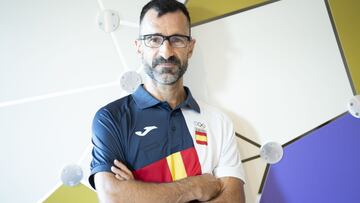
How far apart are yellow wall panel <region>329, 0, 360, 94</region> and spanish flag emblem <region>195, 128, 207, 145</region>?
1.11 metres

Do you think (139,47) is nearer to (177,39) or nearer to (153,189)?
(177,39)

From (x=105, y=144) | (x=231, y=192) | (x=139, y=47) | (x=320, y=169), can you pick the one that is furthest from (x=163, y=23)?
(x=320, y=169)

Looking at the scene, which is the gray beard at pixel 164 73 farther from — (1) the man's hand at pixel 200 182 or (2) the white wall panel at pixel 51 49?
(1) the man's hand at pixel 200 182

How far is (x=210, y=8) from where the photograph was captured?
1.67 m

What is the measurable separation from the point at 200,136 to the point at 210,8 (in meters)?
0.78

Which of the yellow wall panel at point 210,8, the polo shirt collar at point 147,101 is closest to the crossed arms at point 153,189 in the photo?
the polo shirt collar at point 147,101

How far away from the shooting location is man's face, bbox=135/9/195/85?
1.35 meters

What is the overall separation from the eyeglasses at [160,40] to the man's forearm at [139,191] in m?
0.64

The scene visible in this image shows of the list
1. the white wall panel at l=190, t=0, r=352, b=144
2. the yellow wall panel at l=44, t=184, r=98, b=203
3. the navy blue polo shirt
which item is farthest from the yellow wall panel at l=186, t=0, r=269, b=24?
the yellow wall panel at l=44, t=184, r=98, b=203

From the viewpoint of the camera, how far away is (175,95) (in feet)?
4.85

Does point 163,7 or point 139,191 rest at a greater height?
point 163,7

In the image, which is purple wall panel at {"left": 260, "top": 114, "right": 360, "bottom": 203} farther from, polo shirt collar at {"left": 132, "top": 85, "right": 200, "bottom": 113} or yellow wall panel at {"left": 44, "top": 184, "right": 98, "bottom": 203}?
yellow wall panel at {"left": 44, "top": 184, "right": 98, "bottom": 203}

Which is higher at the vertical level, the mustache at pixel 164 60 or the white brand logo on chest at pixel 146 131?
the mustache at pixel 164 60

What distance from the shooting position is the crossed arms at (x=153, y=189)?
1.11 meters
